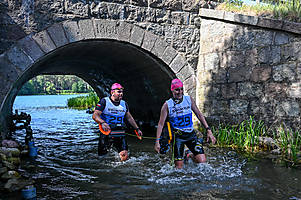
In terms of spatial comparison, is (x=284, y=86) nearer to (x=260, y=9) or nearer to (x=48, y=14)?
(x=260, y=9)

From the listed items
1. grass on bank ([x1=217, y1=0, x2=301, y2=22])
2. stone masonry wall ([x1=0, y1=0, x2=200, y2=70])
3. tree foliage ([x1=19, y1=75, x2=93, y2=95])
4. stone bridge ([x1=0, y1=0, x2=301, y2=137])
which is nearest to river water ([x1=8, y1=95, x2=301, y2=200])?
stone bridge ([x1=0, y1=0, x2=301, y2=137])

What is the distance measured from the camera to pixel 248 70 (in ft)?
23.5

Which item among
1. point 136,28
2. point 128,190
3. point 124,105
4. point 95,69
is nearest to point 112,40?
point 136,28

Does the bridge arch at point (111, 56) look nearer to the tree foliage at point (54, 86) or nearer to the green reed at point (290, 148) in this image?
the green reed at point (290, 148)

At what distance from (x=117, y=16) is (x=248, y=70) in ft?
11.5

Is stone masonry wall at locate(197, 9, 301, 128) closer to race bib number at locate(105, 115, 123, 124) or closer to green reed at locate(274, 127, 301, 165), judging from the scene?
green reed at locate(274, 127, 301, 165)

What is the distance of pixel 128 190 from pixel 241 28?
5006mm

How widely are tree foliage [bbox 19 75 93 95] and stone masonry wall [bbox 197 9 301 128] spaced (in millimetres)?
84722

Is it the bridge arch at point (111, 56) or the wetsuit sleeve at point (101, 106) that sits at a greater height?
the bridge arch at point (111, 56)

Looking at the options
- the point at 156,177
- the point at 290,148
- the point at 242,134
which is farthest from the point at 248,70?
the point at 156,177

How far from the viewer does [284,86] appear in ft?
22.0

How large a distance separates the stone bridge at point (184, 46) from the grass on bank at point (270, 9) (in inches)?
24.8

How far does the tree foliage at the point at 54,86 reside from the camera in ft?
308

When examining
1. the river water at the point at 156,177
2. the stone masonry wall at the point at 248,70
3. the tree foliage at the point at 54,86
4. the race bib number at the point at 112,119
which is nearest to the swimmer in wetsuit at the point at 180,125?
the river water at the point at 156,177
